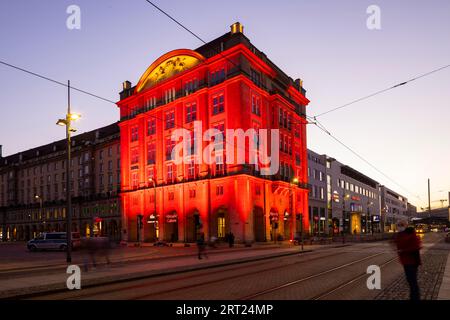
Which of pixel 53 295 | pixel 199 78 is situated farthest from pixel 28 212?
pixel 53 295

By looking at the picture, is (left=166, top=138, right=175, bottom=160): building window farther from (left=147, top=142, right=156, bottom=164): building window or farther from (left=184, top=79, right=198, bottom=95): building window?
(left=184, top=79, right=198, bottom=95): building window

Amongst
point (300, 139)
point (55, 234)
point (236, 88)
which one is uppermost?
point (236, 88)

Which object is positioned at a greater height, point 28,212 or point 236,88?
point 236,88

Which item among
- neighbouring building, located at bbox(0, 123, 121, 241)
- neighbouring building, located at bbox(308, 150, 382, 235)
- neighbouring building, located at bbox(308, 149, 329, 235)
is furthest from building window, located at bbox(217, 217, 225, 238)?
neighbouring building, located at bbox(308, 149, 329, 235)

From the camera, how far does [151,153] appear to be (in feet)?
194

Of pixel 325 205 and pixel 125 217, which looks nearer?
pixel 125 217

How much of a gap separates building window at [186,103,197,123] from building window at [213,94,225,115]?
3536 mm

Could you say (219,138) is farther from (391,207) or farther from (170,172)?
(391,207)

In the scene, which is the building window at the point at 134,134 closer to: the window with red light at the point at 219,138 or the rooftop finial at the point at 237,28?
the window with red light at the point at 219,138

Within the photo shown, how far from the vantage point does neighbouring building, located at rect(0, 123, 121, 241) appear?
7619 centimetres

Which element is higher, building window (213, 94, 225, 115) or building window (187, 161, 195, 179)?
building window (213, 94, 225, 115)

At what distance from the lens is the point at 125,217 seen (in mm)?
61938
